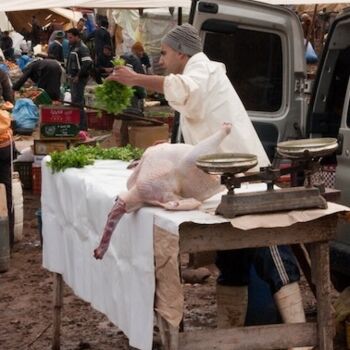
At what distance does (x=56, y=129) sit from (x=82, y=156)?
5897 millimetres

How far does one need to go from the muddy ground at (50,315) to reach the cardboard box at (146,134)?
4.80m

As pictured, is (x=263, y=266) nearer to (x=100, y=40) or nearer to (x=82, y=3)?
(x=82, y=3)

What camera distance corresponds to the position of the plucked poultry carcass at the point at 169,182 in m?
4.23

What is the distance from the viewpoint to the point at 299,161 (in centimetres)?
426

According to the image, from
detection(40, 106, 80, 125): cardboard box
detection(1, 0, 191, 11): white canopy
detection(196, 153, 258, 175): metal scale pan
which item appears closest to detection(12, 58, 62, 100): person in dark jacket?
detection(1, 0, 191, 11): white canopy

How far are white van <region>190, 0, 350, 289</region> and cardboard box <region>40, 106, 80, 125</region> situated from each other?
4187mm

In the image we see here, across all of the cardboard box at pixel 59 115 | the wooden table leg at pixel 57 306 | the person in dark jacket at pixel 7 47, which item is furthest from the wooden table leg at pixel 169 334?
the person in dark jacket at pixel 7 47

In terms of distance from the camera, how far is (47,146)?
1142 cm

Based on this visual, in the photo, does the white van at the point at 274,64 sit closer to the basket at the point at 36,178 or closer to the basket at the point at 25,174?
the basket at the point at 36,178

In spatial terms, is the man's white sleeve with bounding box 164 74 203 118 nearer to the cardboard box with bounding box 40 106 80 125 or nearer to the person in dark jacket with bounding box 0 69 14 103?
the person in dark jacket with bounding box 0 69 14 103

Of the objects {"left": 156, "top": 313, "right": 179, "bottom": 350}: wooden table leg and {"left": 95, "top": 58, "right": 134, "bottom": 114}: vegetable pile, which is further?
{"left": 95, "top": 58, "right": 134, "bottom": 114}: vegetable pile

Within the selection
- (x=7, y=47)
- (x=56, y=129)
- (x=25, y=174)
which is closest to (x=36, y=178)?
(x=25, y=174)

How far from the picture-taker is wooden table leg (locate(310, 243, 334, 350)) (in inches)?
169

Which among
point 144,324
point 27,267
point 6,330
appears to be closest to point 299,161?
point 144,324
